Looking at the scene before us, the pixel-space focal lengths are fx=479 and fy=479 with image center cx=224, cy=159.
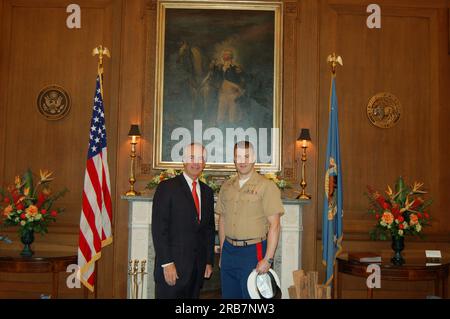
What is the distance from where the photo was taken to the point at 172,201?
4020 mm

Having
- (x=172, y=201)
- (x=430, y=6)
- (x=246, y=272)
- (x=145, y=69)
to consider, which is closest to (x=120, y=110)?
(x=145, y=69)

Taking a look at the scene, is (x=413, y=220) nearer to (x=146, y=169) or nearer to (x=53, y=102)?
(x=146, y=169)

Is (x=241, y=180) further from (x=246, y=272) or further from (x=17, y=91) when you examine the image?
(x=17, y=91)

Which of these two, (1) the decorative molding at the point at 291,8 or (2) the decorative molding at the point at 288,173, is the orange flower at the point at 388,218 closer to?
(2) the decorative molding at the point at 288,173

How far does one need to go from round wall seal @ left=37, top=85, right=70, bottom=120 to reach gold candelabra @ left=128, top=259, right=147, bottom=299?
237 cm

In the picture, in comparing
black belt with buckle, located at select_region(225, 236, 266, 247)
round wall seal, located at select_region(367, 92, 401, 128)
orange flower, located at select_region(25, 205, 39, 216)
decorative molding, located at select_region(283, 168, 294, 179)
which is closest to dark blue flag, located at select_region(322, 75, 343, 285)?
decorative molding, located at select_region(283, 168, 294, 179)

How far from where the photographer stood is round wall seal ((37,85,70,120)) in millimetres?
6750

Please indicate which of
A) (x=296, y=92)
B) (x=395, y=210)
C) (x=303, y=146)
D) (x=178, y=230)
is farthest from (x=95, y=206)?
(x=395, y=210)

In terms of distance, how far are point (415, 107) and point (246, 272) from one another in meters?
4.12

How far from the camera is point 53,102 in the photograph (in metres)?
A: 6.75

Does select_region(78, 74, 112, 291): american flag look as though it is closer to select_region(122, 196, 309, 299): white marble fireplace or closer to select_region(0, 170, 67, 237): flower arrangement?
select_region(122, 196, 309, 299): white marble fireplace

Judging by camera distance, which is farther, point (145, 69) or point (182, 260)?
point (145, 69)

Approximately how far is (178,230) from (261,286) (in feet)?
2.76

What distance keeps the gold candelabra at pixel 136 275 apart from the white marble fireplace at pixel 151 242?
0.04m
